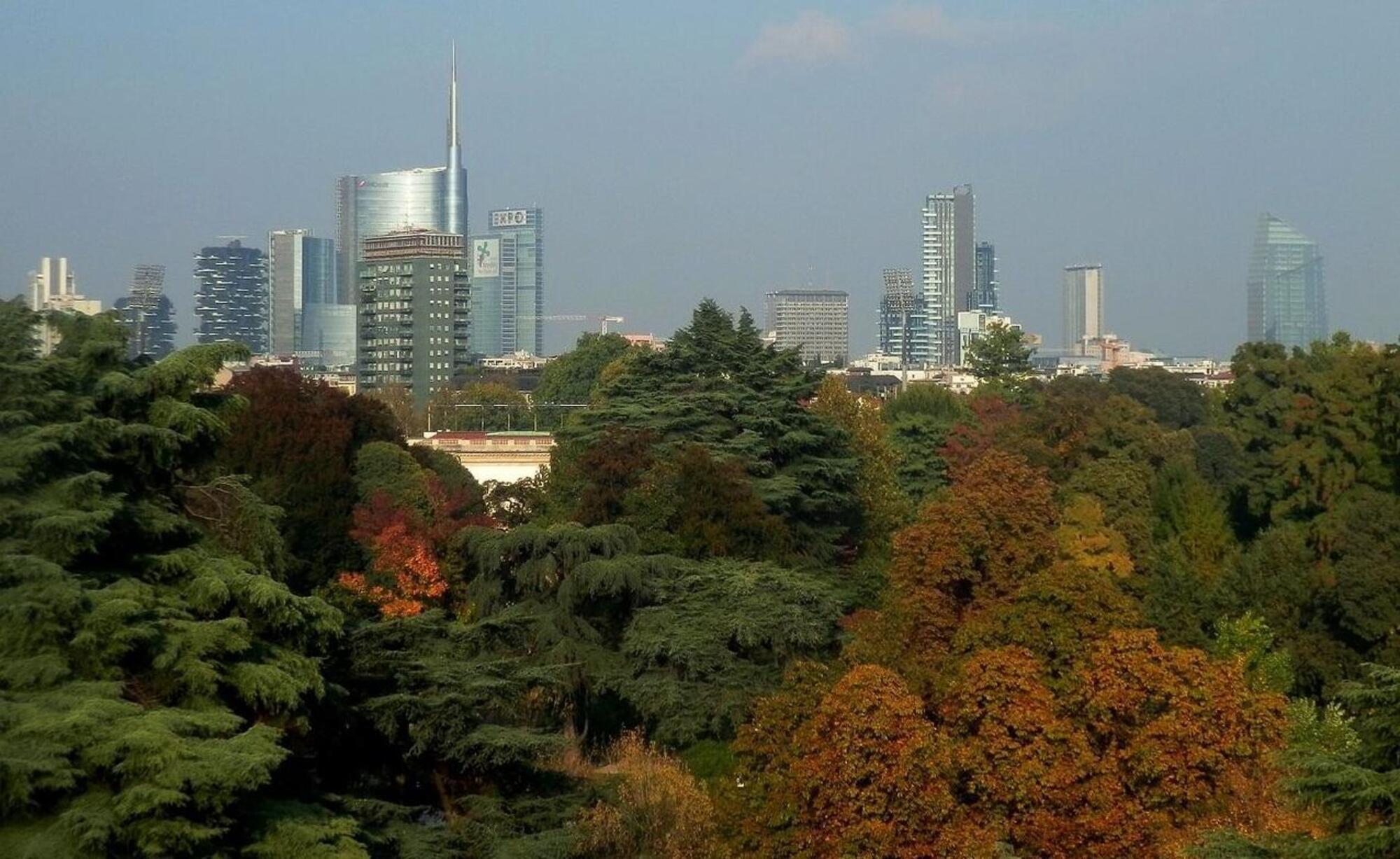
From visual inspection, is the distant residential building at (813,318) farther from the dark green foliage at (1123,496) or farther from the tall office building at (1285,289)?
the dark green foliage at (1123,496)

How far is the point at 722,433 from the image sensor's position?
3262cm

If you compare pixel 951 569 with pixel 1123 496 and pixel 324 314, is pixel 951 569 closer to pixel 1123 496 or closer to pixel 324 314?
pixel 1123 496

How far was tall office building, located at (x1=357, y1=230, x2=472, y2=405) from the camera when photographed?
106m

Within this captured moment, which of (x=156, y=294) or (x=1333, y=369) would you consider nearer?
(x=1333, y=369)

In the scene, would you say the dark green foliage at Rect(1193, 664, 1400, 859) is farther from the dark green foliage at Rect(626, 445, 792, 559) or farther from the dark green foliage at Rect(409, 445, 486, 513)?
the dark green foliage at Rect(409, 445, 486, 513)

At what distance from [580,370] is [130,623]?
217 feet

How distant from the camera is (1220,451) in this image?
4719 cm

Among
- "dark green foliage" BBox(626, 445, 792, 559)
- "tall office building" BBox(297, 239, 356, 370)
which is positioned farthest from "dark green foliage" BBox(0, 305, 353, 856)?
"tall office building" BBox(297, 239, 356, 370)

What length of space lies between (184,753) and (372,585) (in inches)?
640

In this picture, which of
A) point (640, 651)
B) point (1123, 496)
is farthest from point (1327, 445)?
point (640, 651)

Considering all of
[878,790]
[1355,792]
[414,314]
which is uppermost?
[414,314]

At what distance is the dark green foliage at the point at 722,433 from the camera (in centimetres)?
3005

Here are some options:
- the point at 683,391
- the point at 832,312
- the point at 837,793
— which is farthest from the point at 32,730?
the point at 832,312

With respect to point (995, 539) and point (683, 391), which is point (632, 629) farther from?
point (683, 391)
